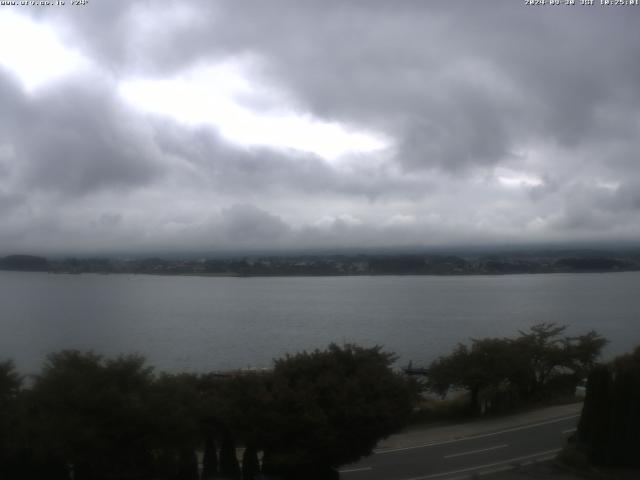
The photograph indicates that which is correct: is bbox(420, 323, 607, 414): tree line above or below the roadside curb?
above

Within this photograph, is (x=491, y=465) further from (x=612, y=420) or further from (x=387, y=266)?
(x=387, y=266)

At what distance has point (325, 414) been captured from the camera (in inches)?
547

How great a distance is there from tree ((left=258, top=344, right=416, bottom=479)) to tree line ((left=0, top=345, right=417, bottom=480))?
2cm

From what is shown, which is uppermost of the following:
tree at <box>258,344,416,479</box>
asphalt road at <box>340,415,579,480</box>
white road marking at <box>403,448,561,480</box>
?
tree at <box>258,344,416,479</box>

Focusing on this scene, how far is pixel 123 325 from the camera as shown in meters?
64.5

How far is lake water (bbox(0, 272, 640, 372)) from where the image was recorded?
49719 mm

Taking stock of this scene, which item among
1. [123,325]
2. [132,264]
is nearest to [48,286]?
[132,264]

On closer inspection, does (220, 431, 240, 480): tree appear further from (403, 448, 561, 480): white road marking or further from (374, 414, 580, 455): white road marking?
(374, 414, 580, 455): white road marking

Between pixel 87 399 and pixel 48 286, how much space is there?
121737 mm

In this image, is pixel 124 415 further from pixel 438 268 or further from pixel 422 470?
pixel 438 268

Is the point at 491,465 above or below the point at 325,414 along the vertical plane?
below

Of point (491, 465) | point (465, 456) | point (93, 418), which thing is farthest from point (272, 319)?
point (93, 418)

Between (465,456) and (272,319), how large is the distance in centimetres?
5407

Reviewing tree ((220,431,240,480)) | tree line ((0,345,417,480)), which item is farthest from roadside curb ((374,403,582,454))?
tree ((220,431,240,480))
